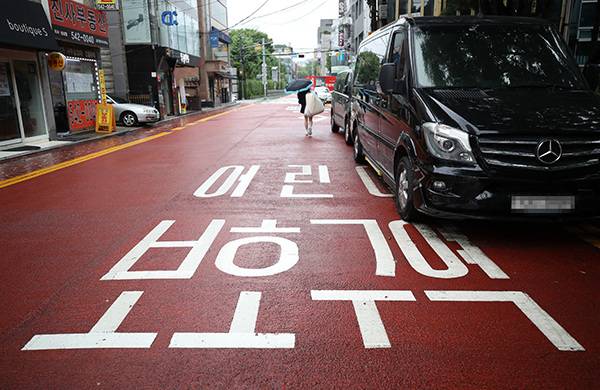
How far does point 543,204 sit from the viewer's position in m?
4.21

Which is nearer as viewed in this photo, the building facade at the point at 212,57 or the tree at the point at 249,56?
the building facade at the point at 212,57

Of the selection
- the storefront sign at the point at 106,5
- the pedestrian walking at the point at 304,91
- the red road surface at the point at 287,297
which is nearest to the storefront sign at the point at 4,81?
the storefront sign at the point at 106,5

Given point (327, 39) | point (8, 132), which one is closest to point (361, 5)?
point (8, 132)

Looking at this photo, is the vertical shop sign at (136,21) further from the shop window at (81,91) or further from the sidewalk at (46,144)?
the sidewalk at (46,144)

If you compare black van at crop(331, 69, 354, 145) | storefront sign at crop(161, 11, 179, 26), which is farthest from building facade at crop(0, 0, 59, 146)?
storefront sign at crop(161, 11, 179, 26)

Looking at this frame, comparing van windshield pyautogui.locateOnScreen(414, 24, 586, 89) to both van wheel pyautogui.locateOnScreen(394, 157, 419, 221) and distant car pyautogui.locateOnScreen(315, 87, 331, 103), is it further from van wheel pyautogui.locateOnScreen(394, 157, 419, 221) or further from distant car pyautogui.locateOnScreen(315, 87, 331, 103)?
distant car pyautogui.locateOnScreen(315, 87, 331, 103)

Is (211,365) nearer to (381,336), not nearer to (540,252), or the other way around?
(381,336)

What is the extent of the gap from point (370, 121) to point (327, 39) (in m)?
104

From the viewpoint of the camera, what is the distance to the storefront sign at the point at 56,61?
571 inches

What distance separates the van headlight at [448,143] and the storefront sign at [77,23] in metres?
14.2

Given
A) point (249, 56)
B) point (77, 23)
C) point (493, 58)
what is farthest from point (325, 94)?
point (249, 56)

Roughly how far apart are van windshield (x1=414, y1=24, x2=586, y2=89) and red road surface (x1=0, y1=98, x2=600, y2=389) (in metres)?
1.61

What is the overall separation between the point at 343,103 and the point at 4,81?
970cm

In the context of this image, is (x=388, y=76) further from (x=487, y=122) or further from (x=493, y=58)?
(x=487, y=122)
